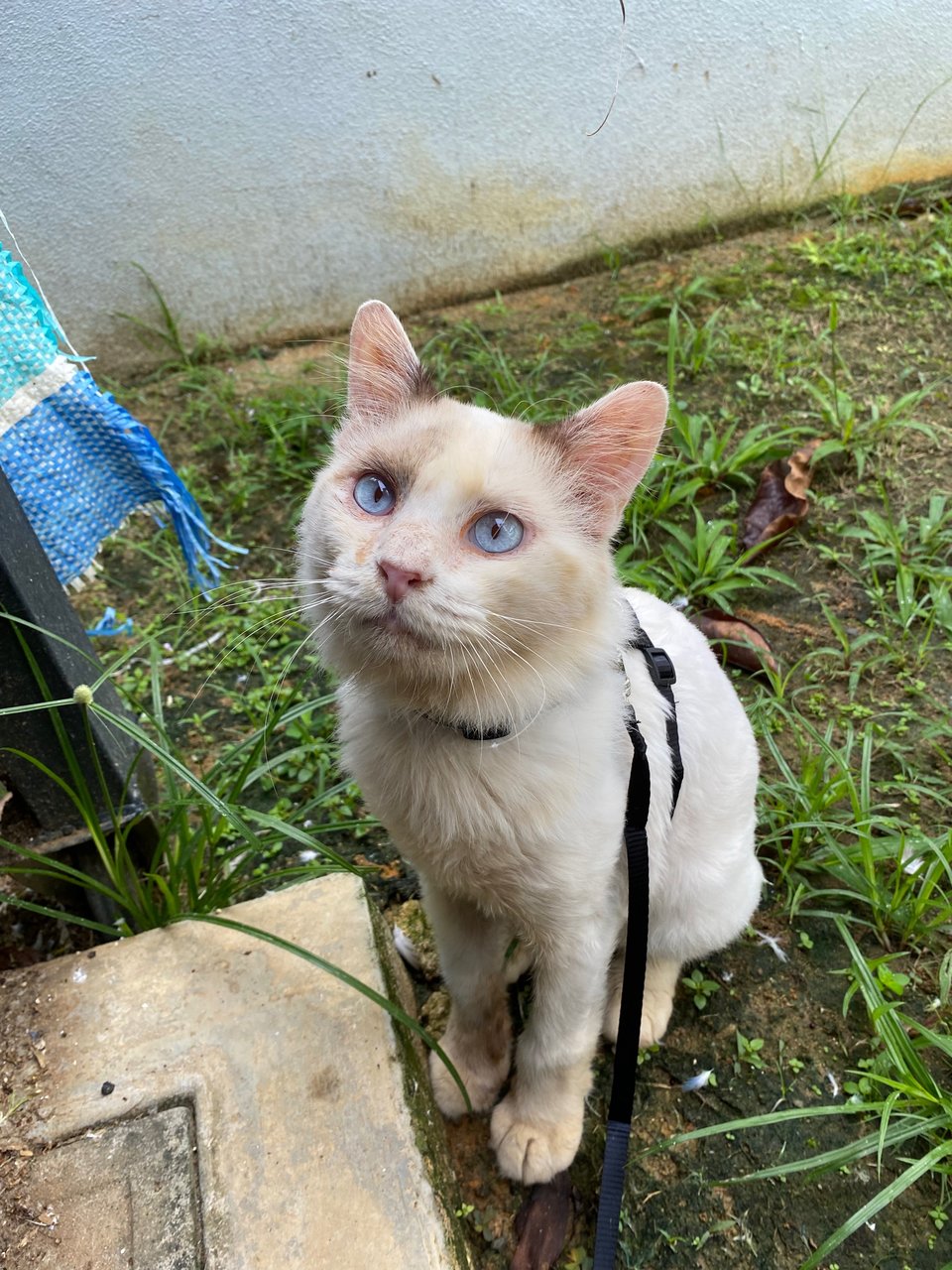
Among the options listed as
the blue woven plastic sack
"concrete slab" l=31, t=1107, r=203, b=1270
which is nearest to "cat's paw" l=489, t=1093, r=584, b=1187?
"concrete slab" l=31, t=1107, r=203, b=1270

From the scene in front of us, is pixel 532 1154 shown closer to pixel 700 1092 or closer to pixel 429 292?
pixel 700 1092

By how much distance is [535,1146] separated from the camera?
1640 mm

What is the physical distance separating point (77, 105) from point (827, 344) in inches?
123

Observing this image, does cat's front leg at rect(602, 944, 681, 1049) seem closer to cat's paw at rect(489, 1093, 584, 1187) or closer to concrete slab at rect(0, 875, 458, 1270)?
cat's paw at rect(489, 1093, 584, 1187)

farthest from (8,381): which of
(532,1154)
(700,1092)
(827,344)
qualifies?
(827,344)

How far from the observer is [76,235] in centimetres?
351

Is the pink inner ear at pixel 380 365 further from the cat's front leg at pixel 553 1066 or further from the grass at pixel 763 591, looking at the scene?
the cat's front leg at pixel 553 1066

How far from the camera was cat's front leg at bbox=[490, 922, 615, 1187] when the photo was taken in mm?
1513

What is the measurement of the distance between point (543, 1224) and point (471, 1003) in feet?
1.38

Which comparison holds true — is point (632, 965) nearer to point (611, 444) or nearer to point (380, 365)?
point (611, 444)

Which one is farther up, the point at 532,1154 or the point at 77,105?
the point at 77,105

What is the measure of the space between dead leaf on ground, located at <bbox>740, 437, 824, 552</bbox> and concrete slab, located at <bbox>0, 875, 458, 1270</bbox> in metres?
1.80

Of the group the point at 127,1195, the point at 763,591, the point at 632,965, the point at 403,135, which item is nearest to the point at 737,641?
the point at 763,591

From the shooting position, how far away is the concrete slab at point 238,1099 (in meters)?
1.35
